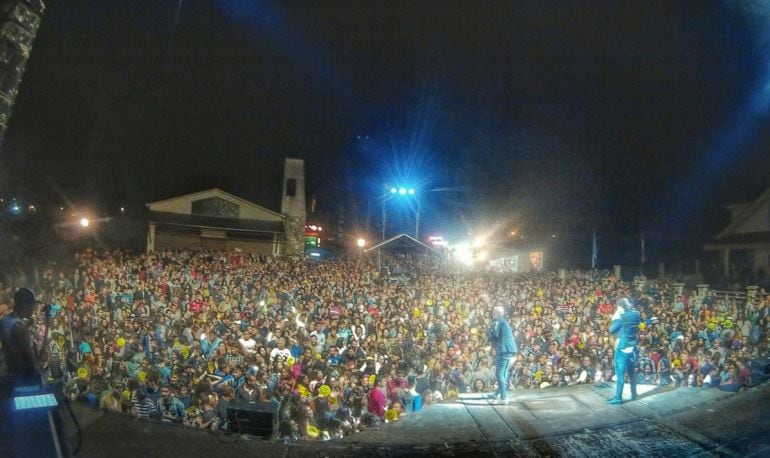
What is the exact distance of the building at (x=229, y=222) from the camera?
22.4 meters

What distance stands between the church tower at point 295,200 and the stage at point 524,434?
67.7 feet

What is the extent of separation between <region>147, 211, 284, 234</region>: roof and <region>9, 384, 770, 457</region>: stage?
717 inches

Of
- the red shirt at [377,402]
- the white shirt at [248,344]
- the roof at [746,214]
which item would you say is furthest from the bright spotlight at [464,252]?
the red shirt at [377,402]

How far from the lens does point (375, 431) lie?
5.12 metres

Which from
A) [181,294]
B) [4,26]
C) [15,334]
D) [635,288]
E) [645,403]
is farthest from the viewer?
[635,288]

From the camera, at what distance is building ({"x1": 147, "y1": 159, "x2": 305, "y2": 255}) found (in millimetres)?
22391

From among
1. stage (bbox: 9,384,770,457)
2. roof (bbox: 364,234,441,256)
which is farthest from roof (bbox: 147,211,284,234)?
stage (bbox: 9,384,770,457)

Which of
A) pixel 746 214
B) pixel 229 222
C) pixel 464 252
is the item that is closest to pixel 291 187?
pixel 229 222

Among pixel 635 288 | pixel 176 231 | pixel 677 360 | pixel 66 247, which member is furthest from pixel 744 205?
pixel 66 247

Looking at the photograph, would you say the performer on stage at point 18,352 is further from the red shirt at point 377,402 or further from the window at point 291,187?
the window at point 291,187

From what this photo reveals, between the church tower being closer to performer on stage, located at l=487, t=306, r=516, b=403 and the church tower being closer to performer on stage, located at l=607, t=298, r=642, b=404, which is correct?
performer on stage, located at l=487, t=306, r=516, b=403

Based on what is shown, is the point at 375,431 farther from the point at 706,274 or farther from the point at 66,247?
the point at 706,274

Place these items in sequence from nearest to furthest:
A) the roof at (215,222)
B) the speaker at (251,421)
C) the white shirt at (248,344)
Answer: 1. the speaker at (251,421)
2. the white shirt at (248,344)
3. the roof at (215,222)

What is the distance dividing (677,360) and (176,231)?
20.7m
